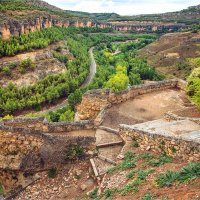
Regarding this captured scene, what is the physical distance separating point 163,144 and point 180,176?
2.85 meters

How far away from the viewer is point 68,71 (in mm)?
71875

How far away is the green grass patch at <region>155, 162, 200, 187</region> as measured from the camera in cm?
1022

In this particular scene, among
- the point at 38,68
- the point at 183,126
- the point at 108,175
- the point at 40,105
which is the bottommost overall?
the point at 40,105

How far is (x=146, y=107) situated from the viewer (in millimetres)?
20969

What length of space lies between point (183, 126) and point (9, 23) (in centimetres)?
6430

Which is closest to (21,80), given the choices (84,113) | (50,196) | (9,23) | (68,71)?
(68,71)

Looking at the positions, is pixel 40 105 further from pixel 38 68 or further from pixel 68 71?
pixel 68 71

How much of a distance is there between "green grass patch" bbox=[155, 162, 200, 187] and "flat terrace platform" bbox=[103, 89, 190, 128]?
7650mm

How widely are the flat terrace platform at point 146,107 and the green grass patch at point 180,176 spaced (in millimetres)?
7650

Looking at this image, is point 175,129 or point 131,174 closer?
point 131,174

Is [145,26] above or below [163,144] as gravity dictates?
above

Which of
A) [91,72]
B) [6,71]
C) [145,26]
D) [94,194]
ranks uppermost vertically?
[145,26]

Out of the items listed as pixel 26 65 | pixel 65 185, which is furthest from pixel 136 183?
pixel 26 65

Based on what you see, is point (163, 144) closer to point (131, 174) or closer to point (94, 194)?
point (131, 174)
